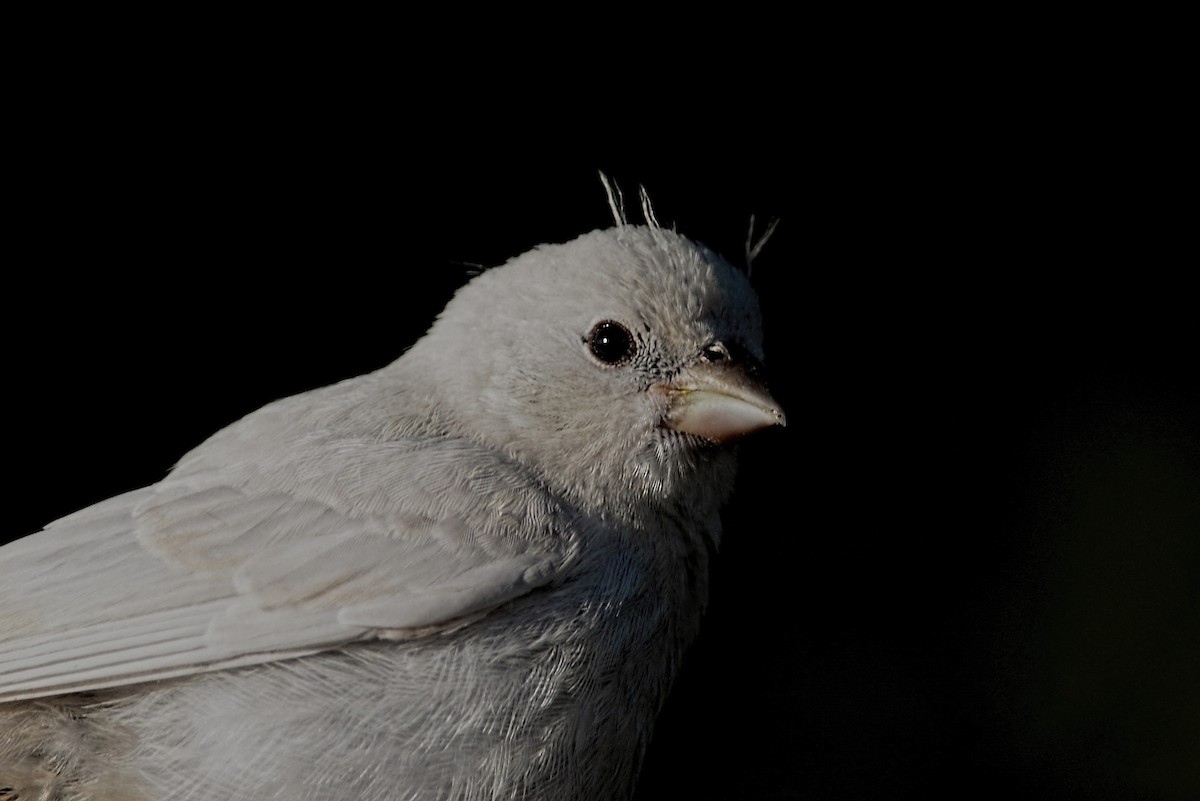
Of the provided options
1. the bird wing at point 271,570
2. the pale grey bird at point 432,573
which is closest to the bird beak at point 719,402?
the pale grey bird at point 432,573

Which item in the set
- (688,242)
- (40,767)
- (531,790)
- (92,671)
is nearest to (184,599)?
(92,671)

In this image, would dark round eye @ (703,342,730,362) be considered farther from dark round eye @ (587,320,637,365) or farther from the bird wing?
the bird wing

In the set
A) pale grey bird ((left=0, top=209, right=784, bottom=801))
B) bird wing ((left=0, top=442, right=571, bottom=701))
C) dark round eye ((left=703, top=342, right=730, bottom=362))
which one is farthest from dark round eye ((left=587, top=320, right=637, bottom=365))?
bird wing ((left=0, top=442, right=571, bottom=701))

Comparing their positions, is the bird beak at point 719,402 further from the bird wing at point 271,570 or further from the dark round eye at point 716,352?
the bird wing at point 271,570

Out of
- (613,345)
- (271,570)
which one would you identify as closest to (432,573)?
(271,570)

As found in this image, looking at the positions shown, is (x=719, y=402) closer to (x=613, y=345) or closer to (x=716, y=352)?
(x=716, y=352)

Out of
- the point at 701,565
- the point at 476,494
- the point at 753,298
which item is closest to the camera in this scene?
the point at 476,494

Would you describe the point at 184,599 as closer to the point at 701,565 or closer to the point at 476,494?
the point at 476,494

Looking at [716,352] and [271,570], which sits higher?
[716,352]
